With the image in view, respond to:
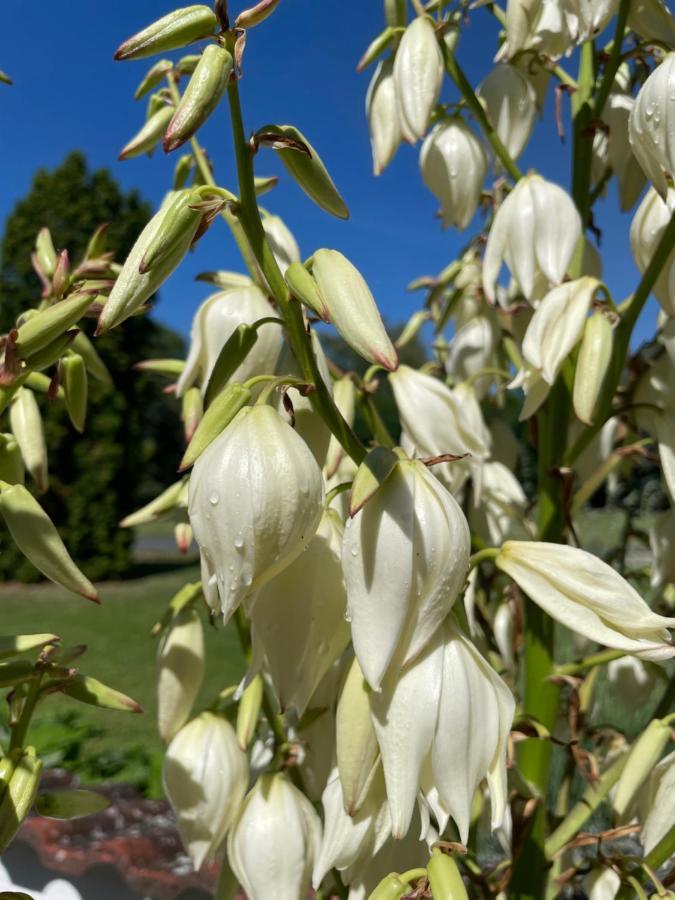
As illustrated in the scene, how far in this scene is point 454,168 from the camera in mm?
773

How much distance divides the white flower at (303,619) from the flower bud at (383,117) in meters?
0.42

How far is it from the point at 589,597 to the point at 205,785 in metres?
0.31

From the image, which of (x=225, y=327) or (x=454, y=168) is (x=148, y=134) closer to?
(x=225, y=327)

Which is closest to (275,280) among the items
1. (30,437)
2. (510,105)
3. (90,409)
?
(30,437)

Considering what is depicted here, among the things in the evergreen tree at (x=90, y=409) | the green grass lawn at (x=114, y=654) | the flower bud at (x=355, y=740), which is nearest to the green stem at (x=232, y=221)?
the flower bud at (x=355, y=740)

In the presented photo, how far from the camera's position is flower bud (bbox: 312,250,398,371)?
0.36 meters

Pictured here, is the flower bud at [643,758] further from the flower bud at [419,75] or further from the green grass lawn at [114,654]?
the green grass lawn at [114,654]

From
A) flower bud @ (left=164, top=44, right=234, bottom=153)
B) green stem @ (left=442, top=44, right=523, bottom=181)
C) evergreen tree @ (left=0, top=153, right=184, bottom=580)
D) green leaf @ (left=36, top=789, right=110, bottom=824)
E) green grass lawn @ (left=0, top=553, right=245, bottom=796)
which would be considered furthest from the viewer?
evergreen tree @ (left=0, top=153, right=184, bottom=580)

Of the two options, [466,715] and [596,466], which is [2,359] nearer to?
[466,715]

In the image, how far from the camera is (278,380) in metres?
0.40

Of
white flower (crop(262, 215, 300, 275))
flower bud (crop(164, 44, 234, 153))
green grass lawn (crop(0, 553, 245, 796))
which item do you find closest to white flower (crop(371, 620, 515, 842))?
flower bud (crop(164, 44, 234, 153))

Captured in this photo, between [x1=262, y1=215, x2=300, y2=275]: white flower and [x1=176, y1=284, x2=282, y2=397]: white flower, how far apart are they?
99 millimetres

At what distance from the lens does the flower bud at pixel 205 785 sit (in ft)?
1.85

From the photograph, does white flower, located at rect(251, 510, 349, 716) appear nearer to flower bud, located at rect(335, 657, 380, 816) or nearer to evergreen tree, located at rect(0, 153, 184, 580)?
flower bud, located at rect(335, 657, 380, 816)
